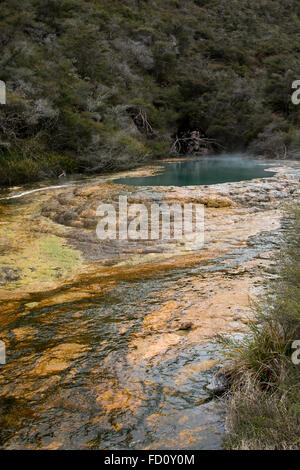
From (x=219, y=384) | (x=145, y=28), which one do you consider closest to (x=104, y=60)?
(x=145, y=28)

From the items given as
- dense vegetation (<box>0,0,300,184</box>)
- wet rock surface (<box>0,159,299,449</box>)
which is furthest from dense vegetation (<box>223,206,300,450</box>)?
dense vegetation (<box>0,0,300,184</box>)

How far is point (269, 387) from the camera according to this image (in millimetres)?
2283

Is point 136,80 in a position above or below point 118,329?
above

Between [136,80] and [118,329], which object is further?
[136,80]

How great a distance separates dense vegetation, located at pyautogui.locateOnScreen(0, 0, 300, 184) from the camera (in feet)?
47.5

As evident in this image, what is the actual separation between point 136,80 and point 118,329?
25.3m

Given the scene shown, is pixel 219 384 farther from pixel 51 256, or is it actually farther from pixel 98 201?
pixel 98 201

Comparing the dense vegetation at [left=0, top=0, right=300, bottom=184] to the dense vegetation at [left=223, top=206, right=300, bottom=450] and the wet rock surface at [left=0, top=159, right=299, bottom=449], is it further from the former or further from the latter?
the dense vegetation at [left=223, top=206, right=300, bottom=450]

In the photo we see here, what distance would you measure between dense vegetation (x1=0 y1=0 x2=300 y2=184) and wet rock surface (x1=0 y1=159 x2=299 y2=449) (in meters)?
8.38

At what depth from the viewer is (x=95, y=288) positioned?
4.48m

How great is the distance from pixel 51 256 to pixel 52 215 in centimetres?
270

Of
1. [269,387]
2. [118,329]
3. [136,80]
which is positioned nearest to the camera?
[269,387]

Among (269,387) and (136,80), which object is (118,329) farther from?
(136,80)

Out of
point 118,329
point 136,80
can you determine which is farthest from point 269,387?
point 136,80
